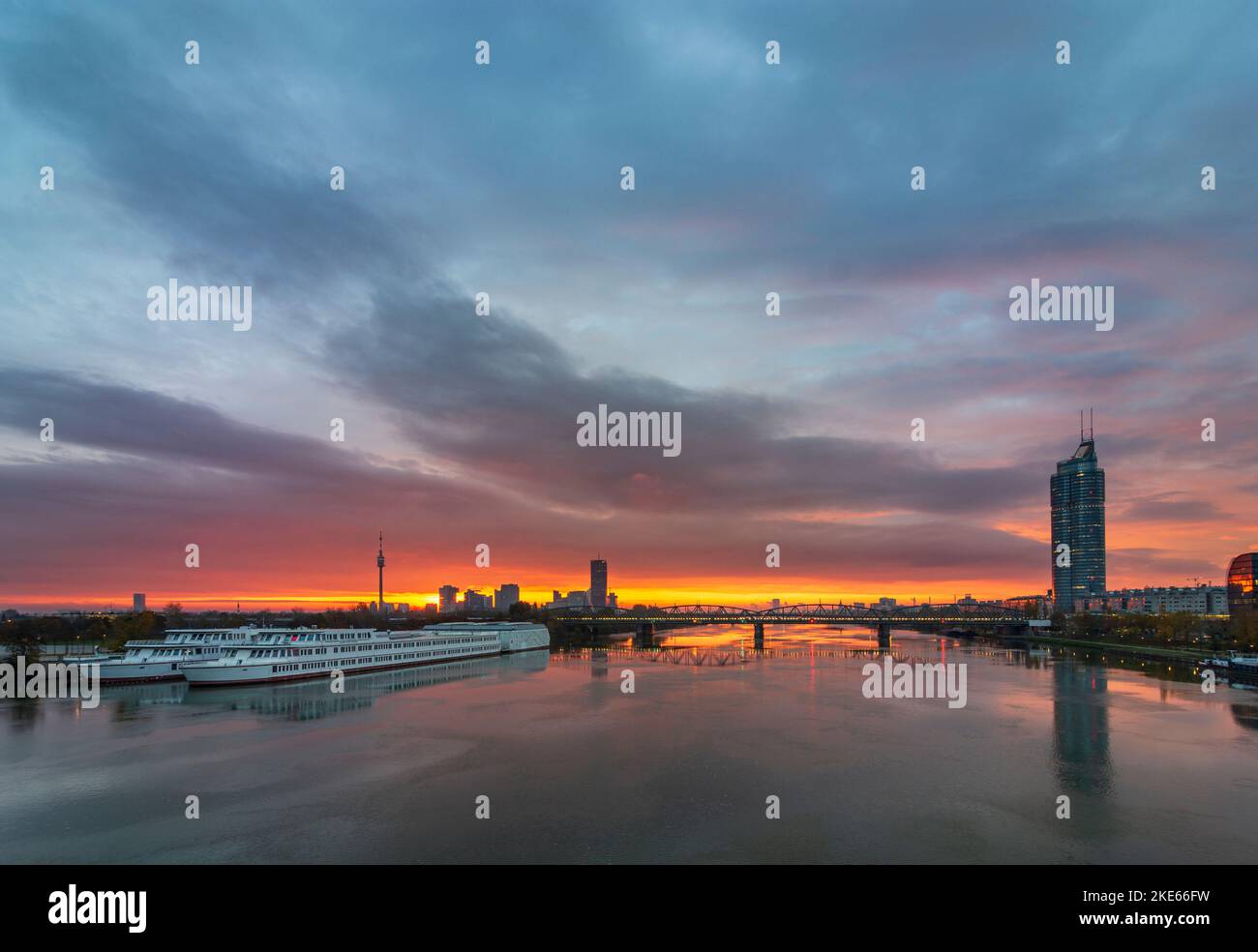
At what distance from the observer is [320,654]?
213ft

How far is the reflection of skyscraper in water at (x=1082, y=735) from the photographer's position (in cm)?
2873

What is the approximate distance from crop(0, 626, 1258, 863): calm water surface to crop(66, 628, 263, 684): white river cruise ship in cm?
544

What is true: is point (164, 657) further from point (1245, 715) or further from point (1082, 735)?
point (1245, 715)

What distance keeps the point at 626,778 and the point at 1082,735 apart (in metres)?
28.9

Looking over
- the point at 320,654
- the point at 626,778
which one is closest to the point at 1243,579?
the point at 626,778

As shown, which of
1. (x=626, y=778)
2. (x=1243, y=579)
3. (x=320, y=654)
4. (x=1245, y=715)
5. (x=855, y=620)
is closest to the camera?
(x=626, y=778)

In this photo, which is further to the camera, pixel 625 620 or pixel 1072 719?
pixel 625 620
